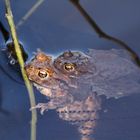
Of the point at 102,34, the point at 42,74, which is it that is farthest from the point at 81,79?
the point at 102,34

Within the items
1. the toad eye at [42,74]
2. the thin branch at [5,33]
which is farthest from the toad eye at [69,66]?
the thin branch at [5,33]

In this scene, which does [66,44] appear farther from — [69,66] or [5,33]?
[5,33]

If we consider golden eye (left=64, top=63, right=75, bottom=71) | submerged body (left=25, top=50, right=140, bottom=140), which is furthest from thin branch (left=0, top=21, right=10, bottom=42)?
golden eye (left=64, top=63, right=75, bottom=71)

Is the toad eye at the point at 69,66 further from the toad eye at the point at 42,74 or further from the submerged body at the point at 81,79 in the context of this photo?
the toad eye at the point at 42,74

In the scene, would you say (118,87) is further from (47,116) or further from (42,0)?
(42,0)

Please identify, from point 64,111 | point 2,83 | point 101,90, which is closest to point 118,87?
point 101,90
